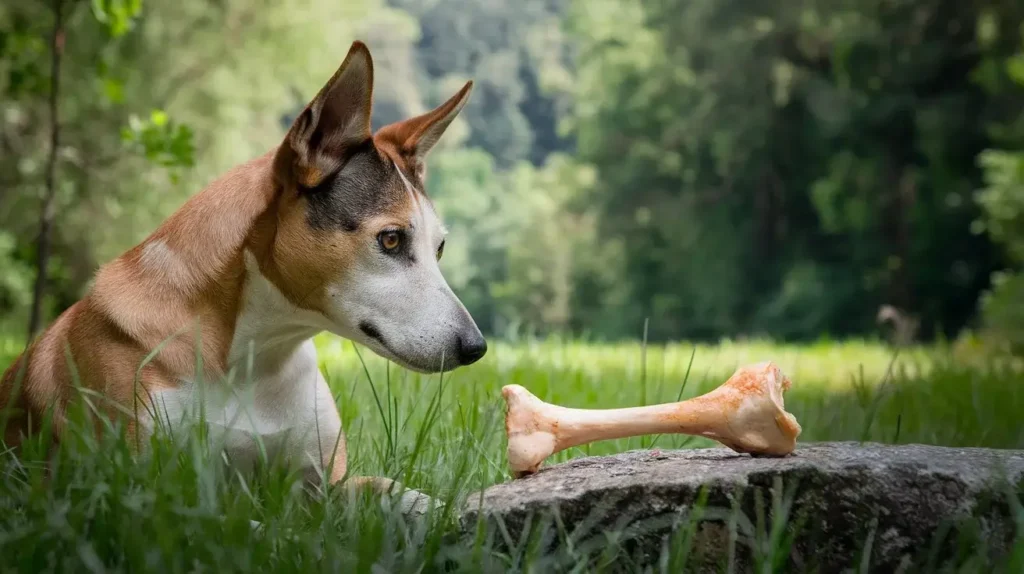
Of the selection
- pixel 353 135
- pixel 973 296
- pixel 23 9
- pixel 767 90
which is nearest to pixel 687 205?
pixel 767 90

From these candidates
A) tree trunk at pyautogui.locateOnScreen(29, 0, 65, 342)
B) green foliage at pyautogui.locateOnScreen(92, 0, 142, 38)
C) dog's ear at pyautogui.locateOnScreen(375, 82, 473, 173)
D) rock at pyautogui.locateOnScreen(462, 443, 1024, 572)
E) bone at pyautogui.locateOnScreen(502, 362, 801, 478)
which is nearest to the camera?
rock at pyautogui.locateOnScreen(462, 443, 1024, 572)

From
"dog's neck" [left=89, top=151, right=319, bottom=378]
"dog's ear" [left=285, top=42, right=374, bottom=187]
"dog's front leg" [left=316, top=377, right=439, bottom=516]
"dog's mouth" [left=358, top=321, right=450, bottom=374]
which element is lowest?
"dog's front leg" [left=316, top=377, right=439, bottom=516]

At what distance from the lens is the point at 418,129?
2.98 meters

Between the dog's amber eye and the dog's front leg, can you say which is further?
the dog's amber eye

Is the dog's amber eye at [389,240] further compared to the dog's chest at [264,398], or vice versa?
the dog's amber eye at [389,240]

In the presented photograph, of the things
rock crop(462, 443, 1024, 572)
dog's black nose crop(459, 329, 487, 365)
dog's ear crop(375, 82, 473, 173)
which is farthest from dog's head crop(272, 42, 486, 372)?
rock crop(462, 443, 1024, 572)

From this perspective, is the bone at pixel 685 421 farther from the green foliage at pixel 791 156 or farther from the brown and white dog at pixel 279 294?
the green foliage at pixel 791 156

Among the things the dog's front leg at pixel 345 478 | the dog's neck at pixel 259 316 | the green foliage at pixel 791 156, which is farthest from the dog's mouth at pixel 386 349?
the green foliage at pixel 791 156

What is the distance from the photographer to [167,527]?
1.72 m

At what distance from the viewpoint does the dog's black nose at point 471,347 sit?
2.52 metres

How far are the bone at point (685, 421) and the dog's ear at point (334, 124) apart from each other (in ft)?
2.69

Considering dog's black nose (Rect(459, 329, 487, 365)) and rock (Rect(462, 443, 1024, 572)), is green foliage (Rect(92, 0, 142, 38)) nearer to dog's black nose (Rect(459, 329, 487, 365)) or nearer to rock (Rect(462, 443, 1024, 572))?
dog's black nose (Rect(459, 329, 487, 365))

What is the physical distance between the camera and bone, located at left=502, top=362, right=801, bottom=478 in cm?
210

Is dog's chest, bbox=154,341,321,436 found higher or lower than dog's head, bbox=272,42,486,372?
lower
